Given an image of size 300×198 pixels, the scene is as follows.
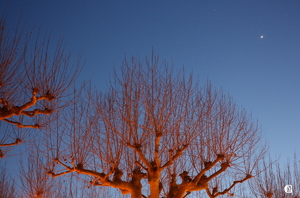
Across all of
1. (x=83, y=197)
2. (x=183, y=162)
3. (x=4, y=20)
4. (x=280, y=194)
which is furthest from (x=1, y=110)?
(x=280, y=194)

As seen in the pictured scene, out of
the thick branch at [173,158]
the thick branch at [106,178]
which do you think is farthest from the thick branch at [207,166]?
the thick branch at [106,178]

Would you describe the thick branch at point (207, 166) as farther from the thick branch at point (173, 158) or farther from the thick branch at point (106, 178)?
the thick branch at point (106, 178)

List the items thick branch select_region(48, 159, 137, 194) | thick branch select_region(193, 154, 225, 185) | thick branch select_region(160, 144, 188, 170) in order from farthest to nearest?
thick branch select_region(193, 154, 225, 185)
thick branch select_region(48, 159, 137, 194)
thick branch select_region(160, 144, 188, 170)

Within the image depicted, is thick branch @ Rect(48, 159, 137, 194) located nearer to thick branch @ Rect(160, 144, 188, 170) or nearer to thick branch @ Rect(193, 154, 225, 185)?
thick branch @ Rect(160, 144, 188, 170)

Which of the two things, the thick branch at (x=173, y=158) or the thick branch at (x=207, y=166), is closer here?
the thick branch at (x=173, y=158)

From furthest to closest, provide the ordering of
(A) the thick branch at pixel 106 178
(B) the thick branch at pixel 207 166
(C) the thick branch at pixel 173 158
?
(B) the thick branch at pixel 207 166 → (A) the thick branch at pixel 106 178 → (C) the thick branch at pixel 173 158

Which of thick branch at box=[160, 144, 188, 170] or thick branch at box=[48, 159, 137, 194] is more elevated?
thick branch at box=[160, 144, 188, 170]

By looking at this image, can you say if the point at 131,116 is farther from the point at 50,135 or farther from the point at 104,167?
the point at 50,135

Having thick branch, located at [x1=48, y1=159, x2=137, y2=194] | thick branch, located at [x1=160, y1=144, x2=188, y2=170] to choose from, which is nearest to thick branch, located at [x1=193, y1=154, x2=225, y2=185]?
thick branch, located at [x1=160, y1=144, x2=188, y2=170]

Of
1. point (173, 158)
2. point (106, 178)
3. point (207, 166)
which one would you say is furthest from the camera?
point (207, 166)

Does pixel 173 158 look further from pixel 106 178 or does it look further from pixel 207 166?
pixel 106 178

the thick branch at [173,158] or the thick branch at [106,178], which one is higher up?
the thick branch at [173,158]

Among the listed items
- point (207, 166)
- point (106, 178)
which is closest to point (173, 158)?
point (207, 166)

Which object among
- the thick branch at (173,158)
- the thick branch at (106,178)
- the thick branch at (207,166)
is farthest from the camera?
the thick branch at (207,166)
